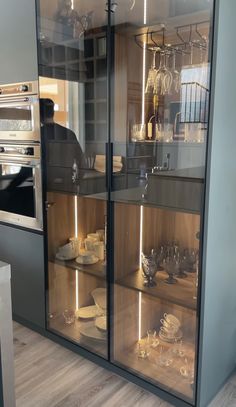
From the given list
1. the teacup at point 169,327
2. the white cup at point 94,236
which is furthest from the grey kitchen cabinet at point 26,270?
the teacup at point 169,327

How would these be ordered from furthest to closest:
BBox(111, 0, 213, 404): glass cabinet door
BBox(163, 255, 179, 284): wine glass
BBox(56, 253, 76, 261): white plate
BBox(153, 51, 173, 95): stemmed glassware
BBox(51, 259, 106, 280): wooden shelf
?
BBox(56, 253, 76, 261): white plate < BBox(51, 259, 106, 280): wooden shelf < BBox(163, 255, 179, 284): wine glass < BBox(153, 51, 173, 95): stemmed glassware < BBox(111, 0, 213, 404): glass cabinet door

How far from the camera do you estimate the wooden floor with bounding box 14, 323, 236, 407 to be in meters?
2.05

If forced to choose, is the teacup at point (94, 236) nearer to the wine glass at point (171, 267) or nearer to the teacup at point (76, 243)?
the teacup at point (76, 243)

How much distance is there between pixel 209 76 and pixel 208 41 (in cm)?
15

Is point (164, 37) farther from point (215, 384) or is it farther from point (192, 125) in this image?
point (215, 384)

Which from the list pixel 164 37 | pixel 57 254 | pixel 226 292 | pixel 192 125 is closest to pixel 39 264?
pixel 57 254

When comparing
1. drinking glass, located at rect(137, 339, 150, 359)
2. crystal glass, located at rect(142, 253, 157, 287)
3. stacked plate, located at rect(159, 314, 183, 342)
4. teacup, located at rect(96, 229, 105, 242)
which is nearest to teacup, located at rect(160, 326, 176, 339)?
stacked plate, located at rect(159, 314, 183, 342)

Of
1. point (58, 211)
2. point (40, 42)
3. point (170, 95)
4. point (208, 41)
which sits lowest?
point (58, 211)

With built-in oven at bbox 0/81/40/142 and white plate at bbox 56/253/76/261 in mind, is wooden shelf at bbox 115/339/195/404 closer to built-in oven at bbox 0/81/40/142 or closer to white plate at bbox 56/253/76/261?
white plate at bbox 56/253/76/261

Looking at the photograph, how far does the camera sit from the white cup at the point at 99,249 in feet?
8.04

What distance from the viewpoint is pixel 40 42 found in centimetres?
232

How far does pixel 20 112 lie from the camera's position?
98.0 inches

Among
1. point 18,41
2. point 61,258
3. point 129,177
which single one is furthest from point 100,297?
point 18,41

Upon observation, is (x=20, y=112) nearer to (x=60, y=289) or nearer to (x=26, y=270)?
(x=26, y=270)
